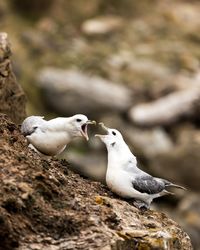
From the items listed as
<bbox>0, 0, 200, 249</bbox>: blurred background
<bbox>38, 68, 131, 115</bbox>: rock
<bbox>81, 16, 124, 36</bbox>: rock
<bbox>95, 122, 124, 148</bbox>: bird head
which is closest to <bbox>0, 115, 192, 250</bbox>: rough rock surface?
<bbox>95, 122, 124, 148</bbox>: bird head

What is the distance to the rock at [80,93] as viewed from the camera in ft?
102

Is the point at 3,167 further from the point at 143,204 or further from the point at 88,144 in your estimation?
the point at 88,144

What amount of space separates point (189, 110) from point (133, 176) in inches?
772

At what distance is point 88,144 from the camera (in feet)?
97.8

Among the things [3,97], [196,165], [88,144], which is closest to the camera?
[3,97]

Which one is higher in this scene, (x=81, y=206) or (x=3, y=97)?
(x=3, y=97)

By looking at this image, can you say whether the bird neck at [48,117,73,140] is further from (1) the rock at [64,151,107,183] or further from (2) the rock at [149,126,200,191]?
(2) the rock at [149,126,200,191]

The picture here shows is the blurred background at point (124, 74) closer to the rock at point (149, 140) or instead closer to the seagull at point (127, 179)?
the rock at point (149, 140)

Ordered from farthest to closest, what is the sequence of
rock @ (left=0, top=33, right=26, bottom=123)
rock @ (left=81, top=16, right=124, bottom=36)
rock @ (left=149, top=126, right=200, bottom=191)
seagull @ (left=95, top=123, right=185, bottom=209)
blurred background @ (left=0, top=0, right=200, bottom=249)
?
rock @ (left=81, top=16, right=124, bottom=36), blurred background @ (left=0, top=0, right=200, bottom=249), rock @ (left=149, top=126, right=200, bottom=191), rock @ (left=0, top=33, right=26, bottom=123), seagull @ (left=95, top=123, right=185, bottom=209)

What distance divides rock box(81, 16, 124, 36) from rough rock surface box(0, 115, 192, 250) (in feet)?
92.4

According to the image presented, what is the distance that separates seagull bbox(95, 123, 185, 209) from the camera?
12023mm

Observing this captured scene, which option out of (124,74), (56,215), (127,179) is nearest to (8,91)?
(127,179)

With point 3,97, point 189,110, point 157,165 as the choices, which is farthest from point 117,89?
point 3,97

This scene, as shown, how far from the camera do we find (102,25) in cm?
4003
